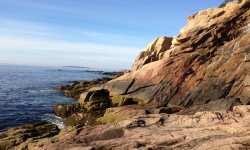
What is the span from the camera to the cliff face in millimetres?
27219

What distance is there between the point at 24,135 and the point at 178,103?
18.5 meters

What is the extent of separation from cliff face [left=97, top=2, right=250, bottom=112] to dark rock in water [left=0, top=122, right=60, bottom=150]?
15210mm

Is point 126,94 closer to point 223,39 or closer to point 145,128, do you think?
point 223,39

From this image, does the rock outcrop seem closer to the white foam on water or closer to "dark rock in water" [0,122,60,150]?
"dark rock in water" [0,122,60,150]

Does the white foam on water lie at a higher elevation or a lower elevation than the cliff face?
lower

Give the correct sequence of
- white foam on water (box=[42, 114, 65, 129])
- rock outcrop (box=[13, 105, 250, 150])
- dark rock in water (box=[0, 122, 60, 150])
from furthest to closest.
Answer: white foam on water (box=[42, 114, 65, 129]) → dark rock in water (box=[0, 122, 60, 150]) → rock outcrop (box=[13, 105, 250, 150])

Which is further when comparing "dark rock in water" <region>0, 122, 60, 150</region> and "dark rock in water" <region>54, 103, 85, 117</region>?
"dark rock in water" <region>54, 103, 85, 117</region>

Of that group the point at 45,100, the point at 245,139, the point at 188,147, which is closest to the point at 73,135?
the point at 188,147

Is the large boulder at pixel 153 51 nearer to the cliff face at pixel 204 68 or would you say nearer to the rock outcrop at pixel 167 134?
the cliff face at pixel 204 68

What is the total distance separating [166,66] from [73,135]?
21.2 m

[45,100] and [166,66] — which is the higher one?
[166,66]

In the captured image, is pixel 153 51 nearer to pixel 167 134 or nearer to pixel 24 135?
pixel 24 135

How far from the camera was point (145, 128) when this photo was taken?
16719 mm

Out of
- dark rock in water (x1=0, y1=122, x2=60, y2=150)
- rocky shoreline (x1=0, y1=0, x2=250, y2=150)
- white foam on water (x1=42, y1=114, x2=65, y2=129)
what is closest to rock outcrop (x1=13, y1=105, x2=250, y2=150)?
rocky shoreline (x1=0, y1=0, x2=250, y2=150)
